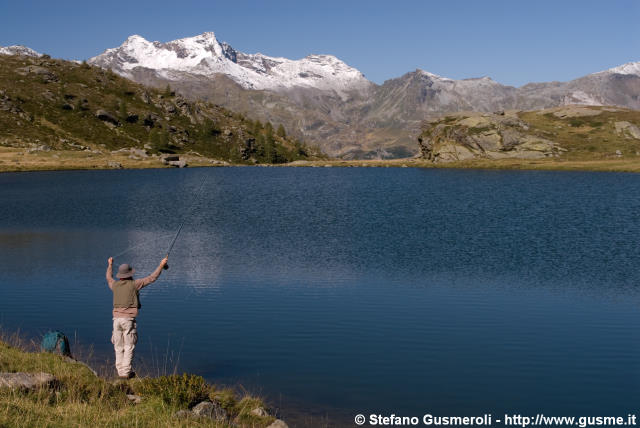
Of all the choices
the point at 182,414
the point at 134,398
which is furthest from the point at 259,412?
the point at 134,398

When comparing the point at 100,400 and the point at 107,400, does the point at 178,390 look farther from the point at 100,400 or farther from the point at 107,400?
the point at 100,400

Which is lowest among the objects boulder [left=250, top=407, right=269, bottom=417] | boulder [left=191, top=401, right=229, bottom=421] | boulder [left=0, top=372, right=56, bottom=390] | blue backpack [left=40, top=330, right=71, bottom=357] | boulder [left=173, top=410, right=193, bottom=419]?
boulder [left=250, top=407, right=269, bottom=417]

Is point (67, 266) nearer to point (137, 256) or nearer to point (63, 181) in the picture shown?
point (137, 256)

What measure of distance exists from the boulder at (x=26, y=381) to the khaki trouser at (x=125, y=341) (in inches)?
152

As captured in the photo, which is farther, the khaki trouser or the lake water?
the lake water

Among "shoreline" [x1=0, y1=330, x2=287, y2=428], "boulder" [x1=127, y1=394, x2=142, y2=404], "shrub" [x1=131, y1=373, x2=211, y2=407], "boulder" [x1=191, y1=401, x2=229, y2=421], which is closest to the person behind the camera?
"shoreline" [x1=0, y1=330, x2=287, y2=428]

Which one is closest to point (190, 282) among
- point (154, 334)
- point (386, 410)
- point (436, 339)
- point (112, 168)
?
point (154, 334)

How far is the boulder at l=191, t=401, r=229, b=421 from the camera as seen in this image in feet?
55.2

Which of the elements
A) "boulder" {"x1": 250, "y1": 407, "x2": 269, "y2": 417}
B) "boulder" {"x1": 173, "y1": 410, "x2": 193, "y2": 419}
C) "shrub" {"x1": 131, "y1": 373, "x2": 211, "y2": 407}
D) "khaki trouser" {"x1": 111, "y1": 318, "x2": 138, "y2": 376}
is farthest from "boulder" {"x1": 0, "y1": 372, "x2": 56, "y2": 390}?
"boulder" {"x1": 250, "y1": 407, "x2": 269, "y2": 417}

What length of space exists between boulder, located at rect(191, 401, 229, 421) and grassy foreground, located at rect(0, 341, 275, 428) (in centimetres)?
37

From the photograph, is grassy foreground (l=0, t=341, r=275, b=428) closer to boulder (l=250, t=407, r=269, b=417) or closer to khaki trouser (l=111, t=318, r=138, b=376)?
boulder (l=250, t=407, r=269, b=417)

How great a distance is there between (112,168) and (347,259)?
160m

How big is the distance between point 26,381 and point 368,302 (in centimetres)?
2122

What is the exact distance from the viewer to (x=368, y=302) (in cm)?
3453
